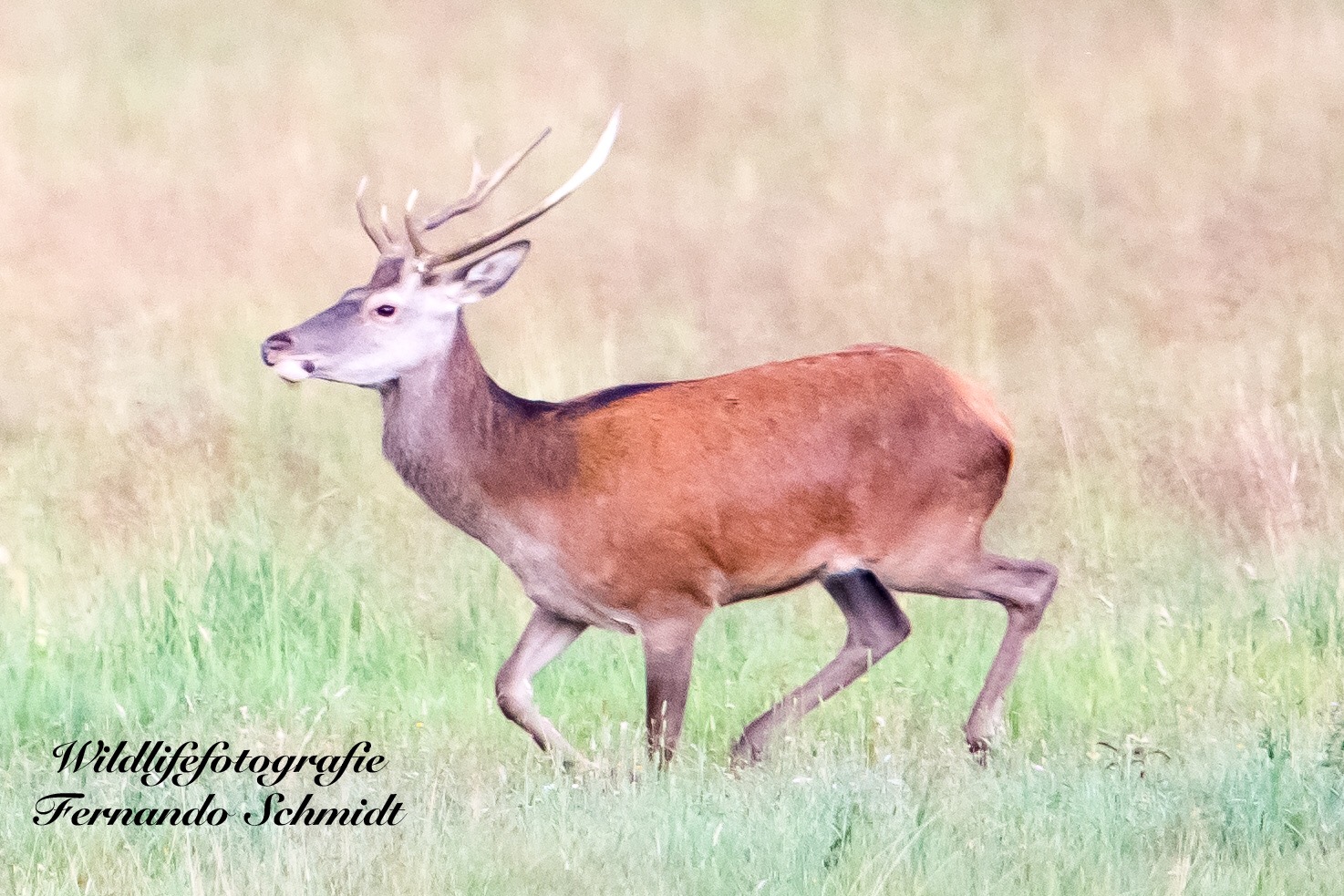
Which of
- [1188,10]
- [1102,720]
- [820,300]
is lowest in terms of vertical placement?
[1102,720]

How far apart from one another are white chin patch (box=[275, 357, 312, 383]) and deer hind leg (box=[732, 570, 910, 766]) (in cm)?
182

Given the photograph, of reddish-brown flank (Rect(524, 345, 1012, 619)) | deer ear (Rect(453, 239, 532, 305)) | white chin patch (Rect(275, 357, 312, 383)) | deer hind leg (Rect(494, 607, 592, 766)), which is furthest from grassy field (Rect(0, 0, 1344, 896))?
deer ear (Rect(453, 239, 532, 305))

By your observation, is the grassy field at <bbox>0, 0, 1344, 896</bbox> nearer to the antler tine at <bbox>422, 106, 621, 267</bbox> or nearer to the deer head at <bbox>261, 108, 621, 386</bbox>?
the deer head at <bbox>261, 108, 621, 386</bbox>

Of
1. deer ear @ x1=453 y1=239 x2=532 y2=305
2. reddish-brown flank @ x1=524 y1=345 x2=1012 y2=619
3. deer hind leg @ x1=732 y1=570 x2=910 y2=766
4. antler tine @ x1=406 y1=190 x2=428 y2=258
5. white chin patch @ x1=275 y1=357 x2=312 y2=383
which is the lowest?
deer hind leg @ x1=732 y1=570 x2=910 y2=766

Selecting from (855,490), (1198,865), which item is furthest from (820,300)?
(1198,865)

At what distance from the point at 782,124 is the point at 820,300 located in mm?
2301

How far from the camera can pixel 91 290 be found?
36.3 feet

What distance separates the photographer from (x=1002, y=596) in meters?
7.19

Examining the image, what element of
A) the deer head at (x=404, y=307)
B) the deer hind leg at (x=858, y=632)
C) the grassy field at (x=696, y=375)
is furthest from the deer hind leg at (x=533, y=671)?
the deer head at (x=404, y=307)

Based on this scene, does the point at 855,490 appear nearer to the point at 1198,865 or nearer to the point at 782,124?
the point at 1198,865

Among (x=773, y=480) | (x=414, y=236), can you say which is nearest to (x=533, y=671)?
(x=773, y=480)

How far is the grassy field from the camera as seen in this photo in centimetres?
573

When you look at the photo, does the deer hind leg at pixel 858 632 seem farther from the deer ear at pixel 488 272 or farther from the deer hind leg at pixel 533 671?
the deer ear at pixel 488 272

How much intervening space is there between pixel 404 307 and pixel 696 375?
3.61 metres
